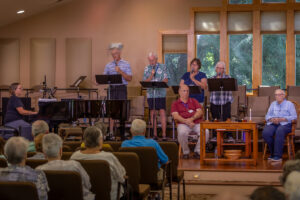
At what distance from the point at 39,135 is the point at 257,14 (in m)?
7.74

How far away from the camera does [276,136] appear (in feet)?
25.3

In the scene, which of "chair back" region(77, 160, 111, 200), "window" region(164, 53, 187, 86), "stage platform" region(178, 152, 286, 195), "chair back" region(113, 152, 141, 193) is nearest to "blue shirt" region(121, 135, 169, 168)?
"chair back" region(113, 152, 141, 193)

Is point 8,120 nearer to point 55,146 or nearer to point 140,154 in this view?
point 140,154

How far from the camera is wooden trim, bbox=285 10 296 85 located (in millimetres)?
11156

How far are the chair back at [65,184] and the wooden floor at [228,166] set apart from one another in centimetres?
359

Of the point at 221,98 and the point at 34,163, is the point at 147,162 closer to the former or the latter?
the point at 34,163

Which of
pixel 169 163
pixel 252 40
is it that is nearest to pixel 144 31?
pixel 252 40

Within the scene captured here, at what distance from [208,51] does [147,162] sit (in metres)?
7.10

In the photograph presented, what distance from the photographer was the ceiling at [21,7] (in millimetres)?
10327

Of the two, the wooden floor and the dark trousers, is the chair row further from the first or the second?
the dark trousers

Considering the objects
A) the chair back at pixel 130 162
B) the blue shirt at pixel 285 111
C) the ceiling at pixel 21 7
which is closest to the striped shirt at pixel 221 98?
the blue shirt at pixel 285 111

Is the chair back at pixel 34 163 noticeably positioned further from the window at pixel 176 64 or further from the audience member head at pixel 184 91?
the window at pixel 176 64

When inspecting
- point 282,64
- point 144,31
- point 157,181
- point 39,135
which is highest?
point 144,31

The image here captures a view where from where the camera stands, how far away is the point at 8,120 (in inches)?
324
